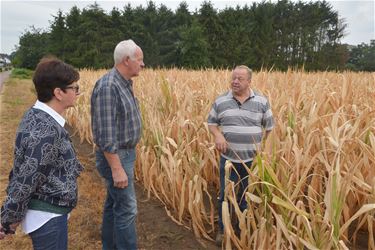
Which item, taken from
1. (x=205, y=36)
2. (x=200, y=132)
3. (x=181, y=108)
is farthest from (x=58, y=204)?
(x=205, y=36)

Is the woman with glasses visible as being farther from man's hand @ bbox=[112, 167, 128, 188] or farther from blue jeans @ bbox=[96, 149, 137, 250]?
blue jeans @ bbox=[96, 149, 137, 250]

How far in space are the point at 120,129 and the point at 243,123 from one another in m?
1.04

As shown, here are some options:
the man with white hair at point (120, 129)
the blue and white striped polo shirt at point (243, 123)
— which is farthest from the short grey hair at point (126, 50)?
the blue and white striped polo shirt at point (243, 123)

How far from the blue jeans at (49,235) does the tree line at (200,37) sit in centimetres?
3135

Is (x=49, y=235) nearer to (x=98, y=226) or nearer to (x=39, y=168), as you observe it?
(x=39, y=168)

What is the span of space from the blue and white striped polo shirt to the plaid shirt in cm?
83

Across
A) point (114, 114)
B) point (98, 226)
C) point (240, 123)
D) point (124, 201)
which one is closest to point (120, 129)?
point (114, 114)

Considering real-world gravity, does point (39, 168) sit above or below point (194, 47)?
below

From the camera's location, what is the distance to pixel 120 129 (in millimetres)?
2436

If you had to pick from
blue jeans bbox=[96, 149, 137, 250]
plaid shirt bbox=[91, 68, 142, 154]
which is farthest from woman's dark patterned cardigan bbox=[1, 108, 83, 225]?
blue jeans bbox=[96, 149, 137, 250]

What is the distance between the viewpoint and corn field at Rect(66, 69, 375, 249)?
2.15 metres

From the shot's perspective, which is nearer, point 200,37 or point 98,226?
point 98,226

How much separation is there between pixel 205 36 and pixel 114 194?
33.7 metres

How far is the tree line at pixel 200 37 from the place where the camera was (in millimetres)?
34062
